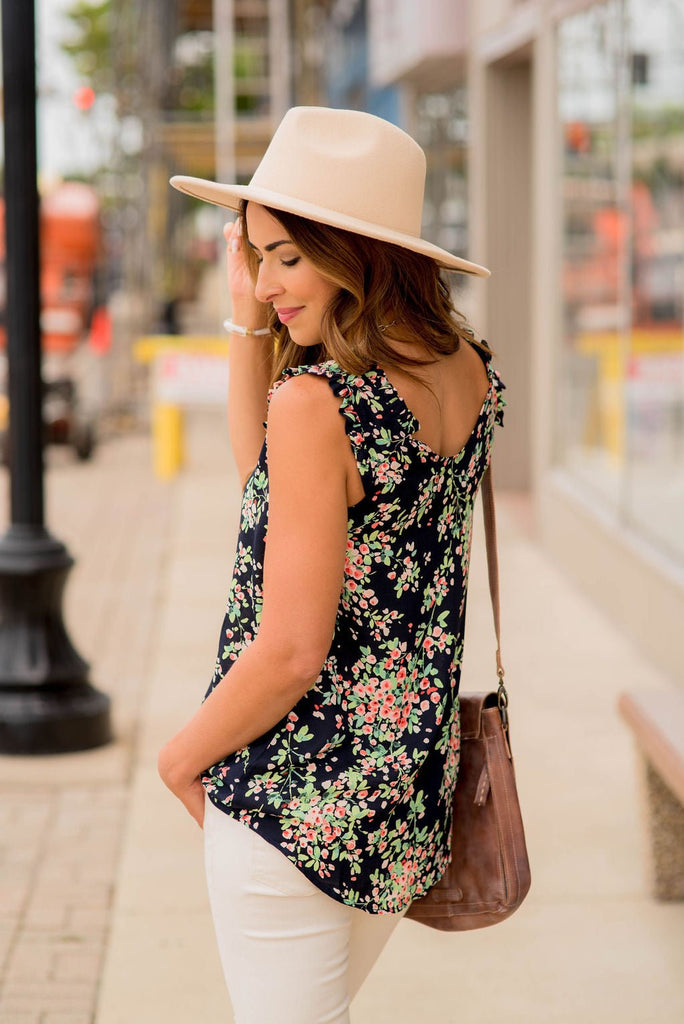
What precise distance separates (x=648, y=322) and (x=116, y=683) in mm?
3366

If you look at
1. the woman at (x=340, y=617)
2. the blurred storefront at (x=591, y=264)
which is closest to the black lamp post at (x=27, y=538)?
the blurred storefront at (x=591, y=264)

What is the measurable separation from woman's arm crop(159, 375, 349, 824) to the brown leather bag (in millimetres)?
425

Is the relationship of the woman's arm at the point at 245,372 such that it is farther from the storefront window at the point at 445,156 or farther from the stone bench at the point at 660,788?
the storefront window at the point at 445,156

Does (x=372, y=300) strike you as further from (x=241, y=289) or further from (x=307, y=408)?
(x=241, y=289)

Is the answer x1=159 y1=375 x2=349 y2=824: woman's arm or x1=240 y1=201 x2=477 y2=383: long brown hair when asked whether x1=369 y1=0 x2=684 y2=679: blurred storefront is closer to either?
x1=240 y1=201 x2=477 y2=383: long brown hair

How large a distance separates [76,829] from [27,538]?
119cm

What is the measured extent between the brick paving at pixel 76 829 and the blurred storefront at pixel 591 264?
2328 mm

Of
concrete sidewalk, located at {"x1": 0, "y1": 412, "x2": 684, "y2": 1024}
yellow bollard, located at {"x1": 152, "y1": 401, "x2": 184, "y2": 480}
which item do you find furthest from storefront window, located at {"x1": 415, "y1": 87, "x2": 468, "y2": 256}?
concrete sidewalk, located at {"x1": 0, "y1": 412, "x2": 684, "y2": 1024}

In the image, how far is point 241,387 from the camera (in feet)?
7.68

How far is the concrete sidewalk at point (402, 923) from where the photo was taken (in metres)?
3.54

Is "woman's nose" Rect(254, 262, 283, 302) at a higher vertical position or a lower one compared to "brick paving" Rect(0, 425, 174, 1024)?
higher

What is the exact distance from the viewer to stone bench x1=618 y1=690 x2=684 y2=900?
377 cm

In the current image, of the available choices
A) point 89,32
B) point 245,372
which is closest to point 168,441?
point 245,372

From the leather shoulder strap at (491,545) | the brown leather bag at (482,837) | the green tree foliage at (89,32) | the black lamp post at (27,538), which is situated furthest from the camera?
the green tree foliage at (89,32)
